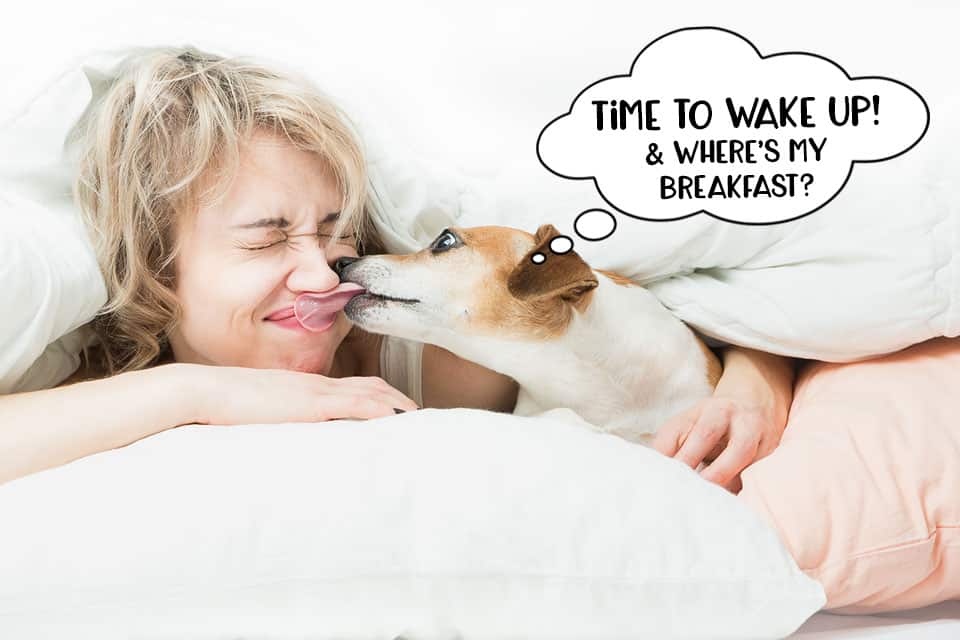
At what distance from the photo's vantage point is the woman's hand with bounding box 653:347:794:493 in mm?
944

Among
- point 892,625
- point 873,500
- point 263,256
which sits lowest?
point 892,625

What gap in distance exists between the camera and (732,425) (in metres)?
0.99

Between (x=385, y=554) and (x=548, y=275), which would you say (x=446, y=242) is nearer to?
(x=548, y=275)

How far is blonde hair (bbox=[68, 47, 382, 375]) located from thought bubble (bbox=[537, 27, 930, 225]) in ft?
0.84

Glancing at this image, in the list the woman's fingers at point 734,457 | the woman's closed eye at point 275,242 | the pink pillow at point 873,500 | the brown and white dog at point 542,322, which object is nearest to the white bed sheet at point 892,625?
the pink pillow at point 873,500

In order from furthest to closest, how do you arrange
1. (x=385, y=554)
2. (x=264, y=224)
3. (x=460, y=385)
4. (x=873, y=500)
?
1. (x=460, y=385)
2. (x=264, y=224)
3. (x=873, y=500)
4. (x=385, y=554)

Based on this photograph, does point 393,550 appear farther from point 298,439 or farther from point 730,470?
point 730,470

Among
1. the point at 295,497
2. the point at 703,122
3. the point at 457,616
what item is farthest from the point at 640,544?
the point at 703,122

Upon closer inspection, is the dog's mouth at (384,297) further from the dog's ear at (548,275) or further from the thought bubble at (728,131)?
the thought bubble at (728,131)

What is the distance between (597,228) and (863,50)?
1.18ft

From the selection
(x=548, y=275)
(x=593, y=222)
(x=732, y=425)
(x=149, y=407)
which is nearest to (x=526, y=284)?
(x=548, y=275)

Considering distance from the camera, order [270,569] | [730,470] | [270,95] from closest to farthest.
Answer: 1. [270,569]
2. [730,470]
3. [270,95]

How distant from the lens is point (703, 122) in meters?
1.06

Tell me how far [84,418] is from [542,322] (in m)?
0.45
